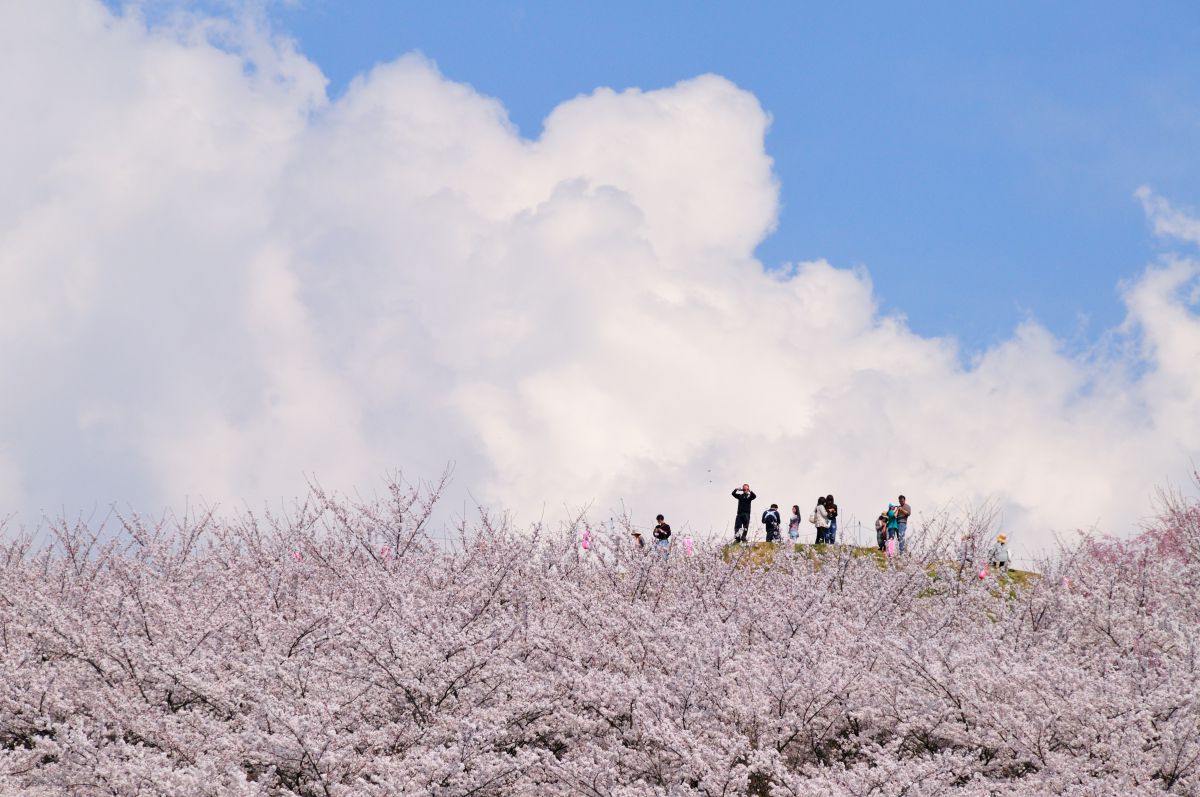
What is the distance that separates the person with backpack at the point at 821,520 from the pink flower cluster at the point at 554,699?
43.0 ft

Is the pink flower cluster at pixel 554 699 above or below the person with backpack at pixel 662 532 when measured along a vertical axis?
below

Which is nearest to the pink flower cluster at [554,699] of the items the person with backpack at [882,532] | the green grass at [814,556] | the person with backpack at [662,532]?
the green grass at [814,556]

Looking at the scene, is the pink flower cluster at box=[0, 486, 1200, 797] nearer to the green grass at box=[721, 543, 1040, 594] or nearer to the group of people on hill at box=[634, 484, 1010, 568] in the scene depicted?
the green grass at box=[721, 543, 1040, 594]

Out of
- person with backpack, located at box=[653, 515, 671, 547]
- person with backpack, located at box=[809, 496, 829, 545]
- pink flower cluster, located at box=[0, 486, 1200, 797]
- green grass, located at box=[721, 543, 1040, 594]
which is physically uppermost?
person with backpack, located at box=[809, 496, 829, 545]

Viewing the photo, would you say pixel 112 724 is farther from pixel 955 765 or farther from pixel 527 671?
pixel 955 765

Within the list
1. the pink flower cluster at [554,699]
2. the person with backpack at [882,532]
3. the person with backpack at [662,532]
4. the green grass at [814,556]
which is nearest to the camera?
the pink flower cluster at [554,699]

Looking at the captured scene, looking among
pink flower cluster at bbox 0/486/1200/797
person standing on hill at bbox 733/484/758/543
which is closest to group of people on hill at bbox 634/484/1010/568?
person standing on hill at bbox 733/484/758/543

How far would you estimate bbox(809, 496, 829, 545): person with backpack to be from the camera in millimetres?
24984

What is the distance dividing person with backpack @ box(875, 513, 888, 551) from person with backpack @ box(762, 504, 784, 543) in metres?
2.23

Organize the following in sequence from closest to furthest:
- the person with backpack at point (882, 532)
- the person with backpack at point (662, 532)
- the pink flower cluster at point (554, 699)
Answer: the pink flower cluster at point (554, 699) < the person with backpack at point (662, 532) < the person with backpack at point (882, 532)

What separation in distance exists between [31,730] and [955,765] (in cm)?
760

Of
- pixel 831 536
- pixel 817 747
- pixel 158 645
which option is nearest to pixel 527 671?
pixel 817 747

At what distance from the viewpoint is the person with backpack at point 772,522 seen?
83.1 feet

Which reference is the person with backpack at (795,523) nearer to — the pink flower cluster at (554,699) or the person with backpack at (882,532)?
the person with backpack at (882,532)
